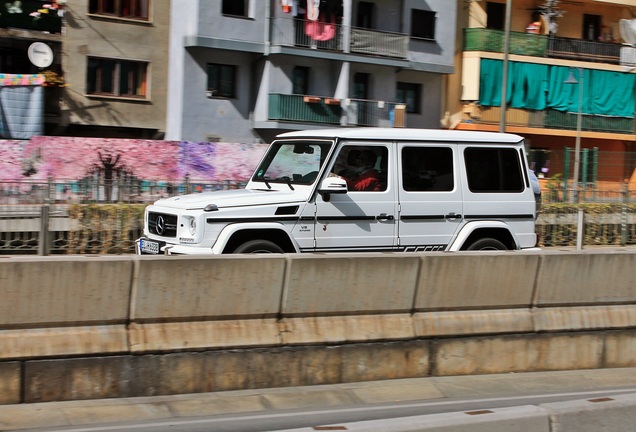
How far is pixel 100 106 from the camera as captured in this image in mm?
32094

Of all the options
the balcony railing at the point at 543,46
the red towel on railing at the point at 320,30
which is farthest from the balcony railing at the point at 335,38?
the balcony railing at the point at 543,46

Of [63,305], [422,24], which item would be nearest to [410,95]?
[422,24]

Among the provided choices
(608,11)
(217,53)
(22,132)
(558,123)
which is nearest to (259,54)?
(217,53)

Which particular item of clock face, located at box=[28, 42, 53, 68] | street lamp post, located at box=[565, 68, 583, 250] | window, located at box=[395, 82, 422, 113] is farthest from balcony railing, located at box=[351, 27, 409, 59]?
clock face, located at box=[28, 42, 53, 68]

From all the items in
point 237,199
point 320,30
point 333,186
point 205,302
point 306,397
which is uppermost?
point 320,30

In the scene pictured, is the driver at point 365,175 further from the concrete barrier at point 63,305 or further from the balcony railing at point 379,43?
the balcony railing at point 379,43

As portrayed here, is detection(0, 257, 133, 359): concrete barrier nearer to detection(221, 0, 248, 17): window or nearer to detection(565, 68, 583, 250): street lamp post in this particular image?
detection(565, 68, 583, 250): street lamp post

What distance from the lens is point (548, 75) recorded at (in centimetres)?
4034

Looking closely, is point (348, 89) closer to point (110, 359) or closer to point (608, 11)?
point (608, 11)

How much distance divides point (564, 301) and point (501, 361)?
3.33 ft

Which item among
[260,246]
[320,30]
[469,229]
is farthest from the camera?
[320,30]

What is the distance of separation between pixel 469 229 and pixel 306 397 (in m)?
4.84

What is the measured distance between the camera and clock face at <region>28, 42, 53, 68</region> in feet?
98.5

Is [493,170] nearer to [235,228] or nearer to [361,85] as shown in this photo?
[235,228]
